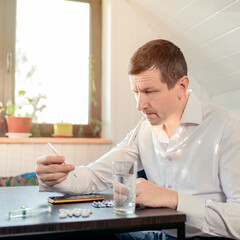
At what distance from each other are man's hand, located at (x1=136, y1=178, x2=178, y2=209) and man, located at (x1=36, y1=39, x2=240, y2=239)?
0.29 ft

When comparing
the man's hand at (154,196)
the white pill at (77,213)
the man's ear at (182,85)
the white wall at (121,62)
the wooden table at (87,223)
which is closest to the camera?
the wooden table at (87,223)

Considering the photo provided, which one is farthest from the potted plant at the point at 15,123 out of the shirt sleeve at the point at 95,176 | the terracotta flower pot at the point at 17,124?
the shirt sleeve at the point at 95,176

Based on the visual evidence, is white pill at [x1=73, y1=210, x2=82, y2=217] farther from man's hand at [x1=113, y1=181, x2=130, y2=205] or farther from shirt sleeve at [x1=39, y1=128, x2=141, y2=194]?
shirt sleeve at [x1=39, y1=128, x2=141, y2=194]

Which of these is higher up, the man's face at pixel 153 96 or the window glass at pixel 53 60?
the window glass at pixel 53 60

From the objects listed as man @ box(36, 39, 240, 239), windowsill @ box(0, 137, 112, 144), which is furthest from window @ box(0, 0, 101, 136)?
man @ box(36, 39, 240, 239)

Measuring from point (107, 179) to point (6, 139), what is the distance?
127 centimetres

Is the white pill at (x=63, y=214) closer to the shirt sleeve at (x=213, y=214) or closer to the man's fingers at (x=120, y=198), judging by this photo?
the man's fingers at (x=120, y=198)

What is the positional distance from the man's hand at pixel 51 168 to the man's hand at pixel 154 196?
0.26 metres

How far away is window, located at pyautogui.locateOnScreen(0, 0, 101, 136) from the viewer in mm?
2734

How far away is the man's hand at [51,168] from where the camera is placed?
1.12 m

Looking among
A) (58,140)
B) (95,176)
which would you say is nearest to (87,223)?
(95,176)

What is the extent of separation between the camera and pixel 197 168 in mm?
1313

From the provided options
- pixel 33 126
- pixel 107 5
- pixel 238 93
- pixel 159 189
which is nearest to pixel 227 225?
pixel 159 189

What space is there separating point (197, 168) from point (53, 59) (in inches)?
74.3
